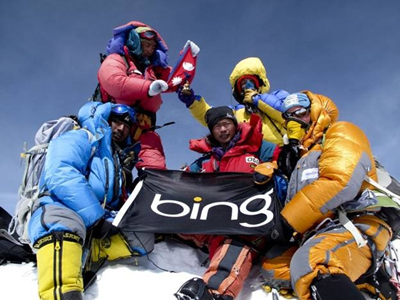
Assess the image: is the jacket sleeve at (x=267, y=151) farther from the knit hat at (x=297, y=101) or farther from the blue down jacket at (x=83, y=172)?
the blue down jacket at (x=83, y=172)

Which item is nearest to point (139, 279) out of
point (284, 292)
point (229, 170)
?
point (284, 292)

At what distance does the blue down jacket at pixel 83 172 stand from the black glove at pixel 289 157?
1974mm

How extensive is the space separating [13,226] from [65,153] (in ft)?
3.47

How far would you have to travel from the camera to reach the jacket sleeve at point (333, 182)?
2668 mm

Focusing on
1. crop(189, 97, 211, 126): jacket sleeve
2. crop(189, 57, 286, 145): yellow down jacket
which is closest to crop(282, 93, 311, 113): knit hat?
crop(189, 57, 286, 145): yellow down jacket

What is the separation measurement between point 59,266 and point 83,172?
104cm

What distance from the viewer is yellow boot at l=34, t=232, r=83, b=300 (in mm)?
2463

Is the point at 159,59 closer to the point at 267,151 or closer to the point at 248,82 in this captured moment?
the point at 248,82

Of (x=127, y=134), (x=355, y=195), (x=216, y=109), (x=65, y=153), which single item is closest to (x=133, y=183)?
(x=127, y=134)

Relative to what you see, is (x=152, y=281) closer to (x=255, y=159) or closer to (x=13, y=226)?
(x=13, y=226)

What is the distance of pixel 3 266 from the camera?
11.6 ft

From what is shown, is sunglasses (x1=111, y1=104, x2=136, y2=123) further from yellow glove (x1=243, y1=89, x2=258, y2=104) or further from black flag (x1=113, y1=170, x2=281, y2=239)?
yellow glove (x1=243, y1=89, x2=258, y2=104)

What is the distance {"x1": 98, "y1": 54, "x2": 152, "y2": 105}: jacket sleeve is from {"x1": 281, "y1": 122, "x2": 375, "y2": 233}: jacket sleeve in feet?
8.81

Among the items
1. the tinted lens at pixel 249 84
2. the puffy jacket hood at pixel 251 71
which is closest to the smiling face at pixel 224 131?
the tinted lens at pixel 249 84
